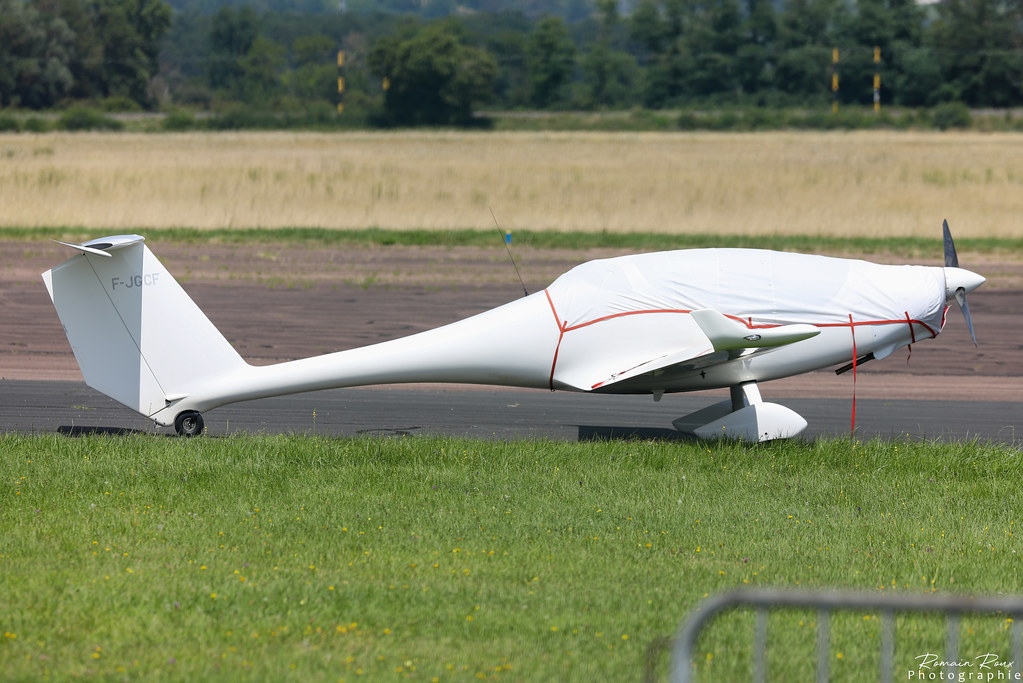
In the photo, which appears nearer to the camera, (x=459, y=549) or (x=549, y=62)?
(x=459, y=549)

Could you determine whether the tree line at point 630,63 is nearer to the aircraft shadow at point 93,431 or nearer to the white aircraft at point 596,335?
the aircraft shadow at point 93,431

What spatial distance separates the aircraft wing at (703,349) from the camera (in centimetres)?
1111

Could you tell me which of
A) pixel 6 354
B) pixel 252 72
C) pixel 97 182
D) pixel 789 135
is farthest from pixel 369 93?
pixel 6 354

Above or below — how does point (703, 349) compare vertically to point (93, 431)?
above

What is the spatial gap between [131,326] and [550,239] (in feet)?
69.1

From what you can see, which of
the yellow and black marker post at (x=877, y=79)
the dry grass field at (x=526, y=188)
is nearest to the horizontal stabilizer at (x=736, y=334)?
the dry grass field at (x=526, y=188)

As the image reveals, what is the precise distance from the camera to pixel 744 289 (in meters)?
11.5

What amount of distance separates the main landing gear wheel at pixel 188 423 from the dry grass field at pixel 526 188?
74.4 ft

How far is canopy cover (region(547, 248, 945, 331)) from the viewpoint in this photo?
11.5 m

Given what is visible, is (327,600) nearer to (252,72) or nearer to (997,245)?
(997,245)

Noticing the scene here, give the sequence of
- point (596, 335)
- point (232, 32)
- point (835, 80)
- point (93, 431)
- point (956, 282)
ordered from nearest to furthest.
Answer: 1. point (596, 335)
2. point (956, 282)
3. point (93, 431)
4. point (835, 80)
5. point (232, 32)

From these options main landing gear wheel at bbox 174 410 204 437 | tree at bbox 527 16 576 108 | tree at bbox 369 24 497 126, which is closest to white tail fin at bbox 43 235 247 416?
main landing gear wheel at bbox 174 410 204 437

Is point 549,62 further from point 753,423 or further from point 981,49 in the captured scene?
point 753,423

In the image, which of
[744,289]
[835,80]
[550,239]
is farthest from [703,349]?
[835,80]
